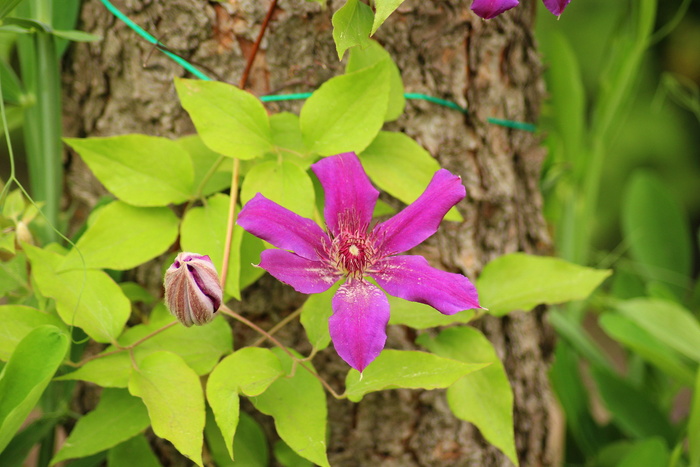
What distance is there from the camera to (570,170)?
1190 millimetres

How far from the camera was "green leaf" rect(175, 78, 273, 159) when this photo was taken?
25.5 inches

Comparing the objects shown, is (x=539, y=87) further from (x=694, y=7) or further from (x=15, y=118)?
(x=694, y=7)

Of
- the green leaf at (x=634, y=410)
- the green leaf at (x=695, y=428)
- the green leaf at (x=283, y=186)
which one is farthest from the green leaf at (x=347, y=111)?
the green leaf at (x=634, y=410)

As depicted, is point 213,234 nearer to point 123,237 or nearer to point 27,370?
point 123,237

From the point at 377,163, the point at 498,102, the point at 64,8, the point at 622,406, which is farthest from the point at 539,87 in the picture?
the point at 64,8

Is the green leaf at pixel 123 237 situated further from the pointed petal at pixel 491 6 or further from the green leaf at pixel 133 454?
the pointed petal at pixel 491 6

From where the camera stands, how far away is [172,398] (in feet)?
2.01

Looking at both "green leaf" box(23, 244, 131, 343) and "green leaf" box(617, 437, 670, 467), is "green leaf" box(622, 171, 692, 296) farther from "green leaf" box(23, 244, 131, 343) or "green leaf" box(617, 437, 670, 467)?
"green leaf" box(23, 244, 131, 343)

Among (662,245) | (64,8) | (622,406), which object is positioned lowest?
(622,406)

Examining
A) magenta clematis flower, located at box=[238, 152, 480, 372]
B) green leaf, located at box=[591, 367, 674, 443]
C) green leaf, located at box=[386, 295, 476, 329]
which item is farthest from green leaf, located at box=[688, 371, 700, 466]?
magenta clematis flower, located at box=[238, 152, 480, 372]

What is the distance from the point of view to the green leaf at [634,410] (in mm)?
1062

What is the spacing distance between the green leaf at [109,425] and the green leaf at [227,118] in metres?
0.27

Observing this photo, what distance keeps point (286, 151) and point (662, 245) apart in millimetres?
851

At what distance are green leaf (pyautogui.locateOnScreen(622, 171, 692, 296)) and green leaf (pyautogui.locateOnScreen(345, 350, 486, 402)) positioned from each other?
773 mm
